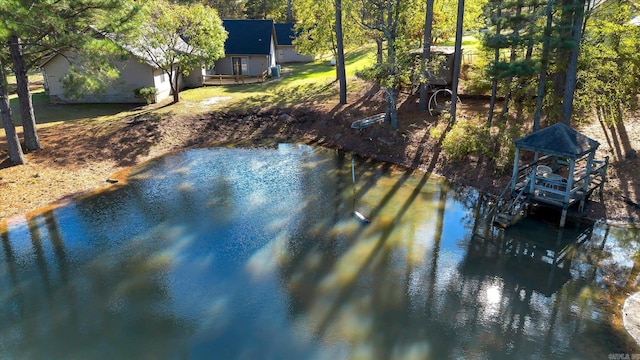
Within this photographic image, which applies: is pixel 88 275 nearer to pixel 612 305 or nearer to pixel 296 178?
pixel 296 178

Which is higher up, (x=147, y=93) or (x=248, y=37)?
(x=248, y=37)

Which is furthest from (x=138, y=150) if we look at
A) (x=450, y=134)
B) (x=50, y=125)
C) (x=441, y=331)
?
(x=441, y=331)

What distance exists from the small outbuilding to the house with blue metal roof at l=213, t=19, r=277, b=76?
27077 mm

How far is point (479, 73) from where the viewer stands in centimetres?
2298

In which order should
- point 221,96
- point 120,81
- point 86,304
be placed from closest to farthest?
point 86,304, point 120,81, point 221,96

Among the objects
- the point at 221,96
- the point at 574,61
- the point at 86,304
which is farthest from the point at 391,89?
the point at 86,304

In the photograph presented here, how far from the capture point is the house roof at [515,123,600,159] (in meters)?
13.1

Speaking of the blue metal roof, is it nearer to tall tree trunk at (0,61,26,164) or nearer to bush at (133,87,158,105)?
bush at (133,87,158,105)

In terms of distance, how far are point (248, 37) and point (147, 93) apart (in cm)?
1381

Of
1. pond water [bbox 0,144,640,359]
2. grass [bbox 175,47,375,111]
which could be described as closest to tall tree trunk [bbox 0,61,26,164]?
pond water [bbox 0,144,640,359]

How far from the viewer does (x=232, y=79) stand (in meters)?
35.5

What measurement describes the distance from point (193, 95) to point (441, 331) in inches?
993

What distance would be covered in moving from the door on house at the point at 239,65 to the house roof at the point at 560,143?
1124 inches

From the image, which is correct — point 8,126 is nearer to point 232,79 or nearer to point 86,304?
point 86,304
